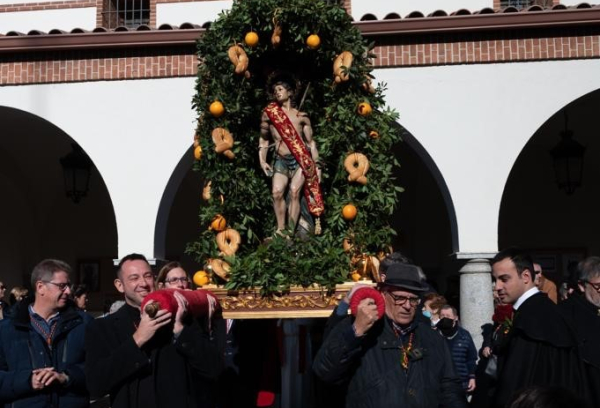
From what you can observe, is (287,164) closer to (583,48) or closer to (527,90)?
(527,90)

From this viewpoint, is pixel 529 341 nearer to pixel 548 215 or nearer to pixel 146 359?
pixel 146 359

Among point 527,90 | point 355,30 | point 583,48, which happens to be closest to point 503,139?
point 527,90

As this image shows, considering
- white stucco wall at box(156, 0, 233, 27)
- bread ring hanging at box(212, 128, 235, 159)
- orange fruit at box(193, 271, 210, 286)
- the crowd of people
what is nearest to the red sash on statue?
bread ring hanging at box(212, 128, 235, 159)

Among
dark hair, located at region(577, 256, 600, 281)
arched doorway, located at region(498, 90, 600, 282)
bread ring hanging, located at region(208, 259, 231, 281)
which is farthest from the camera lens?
arched doorway, located at region(498, 90, 600, 282)

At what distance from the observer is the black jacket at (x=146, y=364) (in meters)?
4.03

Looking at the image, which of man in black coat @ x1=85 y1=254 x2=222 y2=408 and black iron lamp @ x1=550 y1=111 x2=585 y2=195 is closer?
man in black coat @ x1=85 y1=254 x2=222 y2=408

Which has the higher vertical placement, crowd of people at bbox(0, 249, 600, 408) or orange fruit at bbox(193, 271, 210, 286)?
orange fruit at bbox(193, 271, 210, 286)

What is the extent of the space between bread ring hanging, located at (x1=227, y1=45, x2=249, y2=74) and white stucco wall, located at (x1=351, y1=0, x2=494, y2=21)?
185 inches

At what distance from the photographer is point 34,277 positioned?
16.8 ft

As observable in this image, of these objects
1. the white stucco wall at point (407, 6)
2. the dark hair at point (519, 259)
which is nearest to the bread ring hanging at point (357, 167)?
the dark hair at point (519, 259)

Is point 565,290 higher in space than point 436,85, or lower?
lower

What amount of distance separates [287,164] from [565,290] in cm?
253

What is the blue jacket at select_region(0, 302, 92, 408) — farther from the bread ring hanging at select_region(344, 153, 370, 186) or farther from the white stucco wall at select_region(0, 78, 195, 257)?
the white stucco wall at select_region(0, 78, 195, 257)

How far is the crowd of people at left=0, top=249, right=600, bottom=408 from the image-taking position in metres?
4.02
